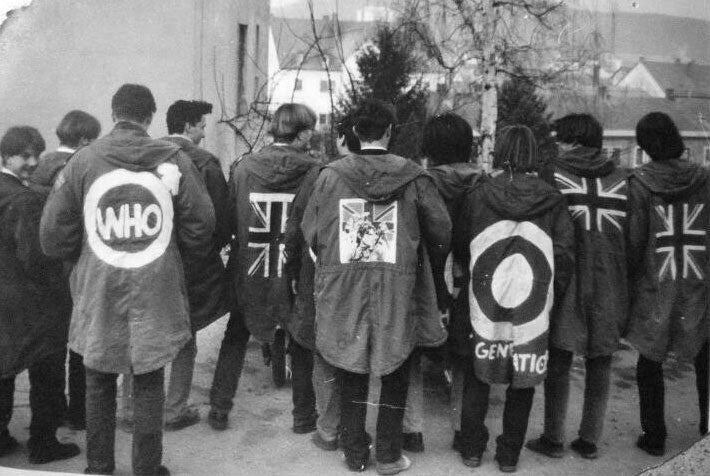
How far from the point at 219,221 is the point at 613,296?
6.46 ft

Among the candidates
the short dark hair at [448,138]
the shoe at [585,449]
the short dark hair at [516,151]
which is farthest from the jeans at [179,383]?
the shoe at [585,449]

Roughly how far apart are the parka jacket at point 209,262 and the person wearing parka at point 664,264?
200 centimetres

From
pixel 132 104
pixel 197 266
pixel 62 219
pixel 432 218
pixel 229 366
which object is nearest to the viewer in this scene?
pixel 62 219

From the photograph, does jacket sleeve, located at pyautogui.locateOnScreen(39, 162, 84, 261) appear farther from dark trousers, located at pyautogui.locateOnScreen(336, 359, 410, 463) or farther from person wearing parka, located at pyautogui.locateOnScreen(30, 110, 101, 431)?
dark trousers, located at pyautogui.locateOnScreen(336, 359, 410, 463)

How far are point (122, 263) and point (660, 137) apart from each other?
8.19 feet

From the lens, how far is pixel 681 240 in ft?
10.7

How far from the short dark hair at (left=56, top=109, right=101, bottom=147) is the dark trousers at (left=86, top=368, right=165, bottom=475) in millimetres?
1179

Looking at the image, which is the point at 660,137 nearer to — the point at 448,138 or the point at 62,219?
the point at 448,138

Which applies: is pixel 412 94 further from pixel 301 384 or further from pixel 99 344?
pixel 99 344

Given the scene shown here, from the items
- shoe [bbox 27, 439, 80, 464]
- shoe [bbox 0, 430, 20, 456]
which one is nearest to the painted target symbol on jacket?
shoe [bbox 27, 439, 80, 464]

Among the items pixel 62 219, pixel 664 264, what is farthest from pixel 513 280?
pixel 62 219

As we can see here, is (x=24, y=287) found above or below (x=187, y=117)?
below

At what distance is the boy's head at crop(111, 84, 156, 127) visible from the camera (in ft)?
9.50

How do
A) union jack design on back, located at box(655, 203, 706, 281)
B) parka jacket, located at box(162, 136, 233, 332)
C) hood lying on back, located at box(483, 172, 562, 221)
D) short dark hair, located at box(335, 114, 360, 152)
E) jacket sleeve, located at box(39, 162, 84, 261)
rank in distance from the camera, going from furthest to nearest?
parka jacket, located at box(162, 136, 233, 332), union jack design on back, located at box(655, 203, 706, 281), short dark hair, located at box(335, 114, 360, 152), hood lying on back, located at box(483, 172, 562, 221), jacket sleeve, located at box(39, 162, 84, 261)
